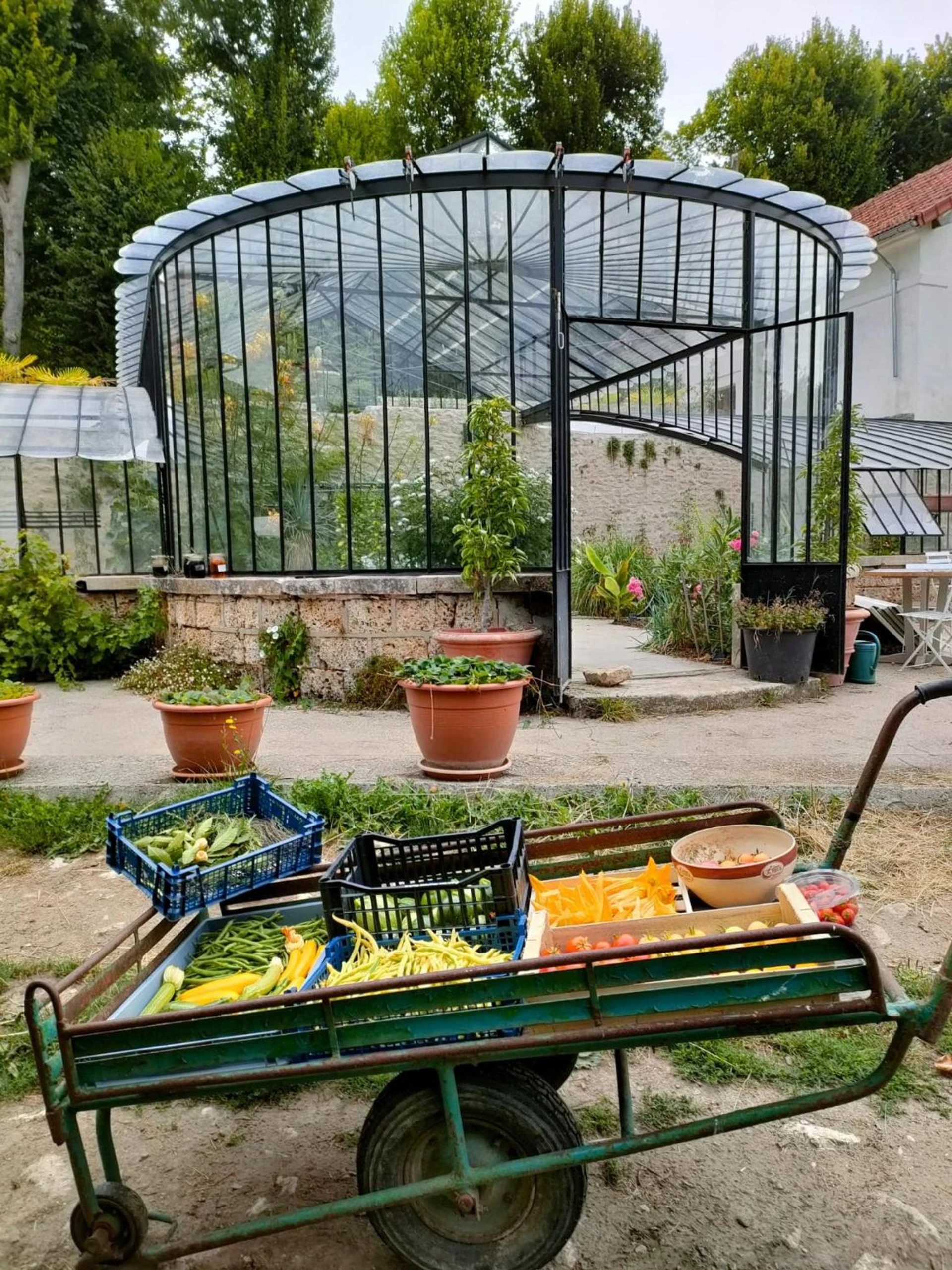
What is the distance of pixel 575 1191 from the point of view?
192 centimetres

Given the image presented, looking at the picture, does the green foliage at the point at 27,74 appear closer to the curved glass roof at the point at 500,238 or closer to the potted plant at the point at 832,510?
the curved glass roof at the point at 500,238

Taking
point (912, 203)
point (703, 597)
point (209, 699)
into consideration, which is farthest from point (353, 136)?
point (209, 699)

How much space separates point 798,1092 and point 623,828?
881 mm

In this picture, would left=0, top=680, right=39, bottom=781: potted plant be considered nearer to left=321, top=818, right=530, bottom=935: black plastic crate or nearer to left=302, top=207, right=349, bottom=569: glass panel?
left=302, top=207, right=349, bottom=569: glass panel

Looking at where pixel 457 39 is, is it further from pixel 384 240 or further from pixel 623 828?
pixel 623 828

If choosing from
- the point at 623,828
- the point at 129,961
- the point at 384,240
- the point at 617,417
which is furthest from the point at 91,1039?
the point at 617,417

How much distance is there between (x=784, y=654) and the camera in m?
7.62

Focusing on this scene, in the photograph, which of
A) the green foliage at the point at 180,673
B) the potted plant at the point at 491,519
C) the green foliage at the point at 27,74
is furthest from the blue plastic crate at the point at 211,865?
the green foliage at the point at 27,74

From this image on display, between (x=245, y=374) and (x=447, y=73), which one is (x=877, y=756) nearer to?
(x=245, y=374)

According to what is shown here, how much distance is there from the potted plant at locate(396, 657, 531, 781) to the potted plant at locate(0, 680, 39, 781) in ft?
7.73

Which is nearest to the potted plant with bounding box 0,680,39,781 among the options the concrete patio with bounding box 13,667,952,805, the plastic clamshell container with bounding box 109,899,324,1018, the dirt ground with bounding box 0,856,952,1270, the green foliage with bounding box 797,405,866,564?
the concrete patio with bounding box 13,667,952,805

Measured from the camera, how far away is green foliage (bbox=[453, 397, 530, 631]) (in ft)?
22.7

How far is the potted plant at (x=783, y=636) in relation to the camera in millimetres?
7520

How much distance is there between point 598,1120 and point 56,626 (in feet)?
27.4
